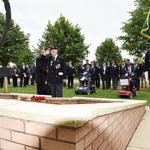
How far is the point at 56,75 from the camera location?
9461 millimetres

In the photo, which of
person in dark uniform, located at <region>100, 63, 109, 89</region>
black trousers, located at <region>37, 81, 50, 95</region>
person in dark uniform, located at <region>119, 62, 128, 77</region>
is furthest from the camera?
person in dark uniform, located at <region>100, 63, 109, 89</region>

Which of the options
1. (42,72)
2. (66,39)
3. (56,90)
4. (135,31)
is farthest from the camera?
(66,39)

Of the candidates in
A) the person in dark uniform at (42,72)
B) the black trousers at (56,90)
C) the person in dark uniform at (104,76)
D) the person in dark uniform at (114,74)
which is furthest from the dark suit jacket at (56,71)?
the person in dark uniform at (104,76)

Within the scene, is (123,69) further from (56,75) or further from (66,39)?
(66,39)

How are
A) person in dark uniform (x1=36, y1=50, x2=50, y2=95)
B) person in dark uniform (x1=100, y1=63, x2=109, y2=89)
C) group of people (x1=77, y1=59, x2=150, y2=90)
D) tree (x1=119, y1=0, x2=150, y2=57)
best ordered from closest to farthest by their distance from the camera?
person in dark uniform (x1=36, y1=50, x2=50, y2=95), group of people (x1=77, y1=59, x2=150, y2=90), person in dark uniform (x1=100, y1=63, x2=109, y2=89), tree (x1=119, y1=0, x2=150, y2=57)

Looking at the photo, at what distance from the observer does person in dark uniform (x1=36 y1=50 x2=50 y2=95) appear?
10.2 m

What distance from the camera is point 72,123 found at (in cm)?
221

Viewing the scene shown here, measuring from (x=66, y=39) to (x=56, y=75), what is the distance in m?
32.0

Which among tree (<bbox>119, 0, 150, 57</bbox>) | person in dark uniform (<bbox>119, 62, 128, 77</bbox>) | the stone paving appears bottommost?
the stone paving

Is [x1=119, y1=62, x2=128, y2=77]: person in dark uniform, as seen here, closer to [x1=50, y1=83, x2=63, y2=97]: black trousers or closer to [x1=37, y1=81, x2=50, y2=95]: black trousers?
[x1=37, y1=81, x2=50, y2=95]: black trousers

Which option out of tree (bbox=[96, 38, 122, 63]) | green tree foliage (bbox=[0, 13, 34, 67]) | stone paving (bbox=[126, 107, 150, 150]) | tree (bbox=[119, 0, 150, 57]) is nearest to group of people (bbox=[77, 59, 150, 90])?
tree (bbox=[119, 0, 150, 57])

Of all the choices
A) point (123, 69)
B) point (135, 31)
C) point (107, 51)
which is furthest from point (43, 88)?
point (107, 51)

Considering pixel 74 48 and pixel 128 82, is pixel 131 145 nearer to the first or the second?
pixel 128 82

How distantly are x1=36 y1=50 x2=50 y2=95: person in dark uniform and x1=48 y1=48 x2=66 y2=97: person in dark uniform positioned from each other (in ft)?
1.69
